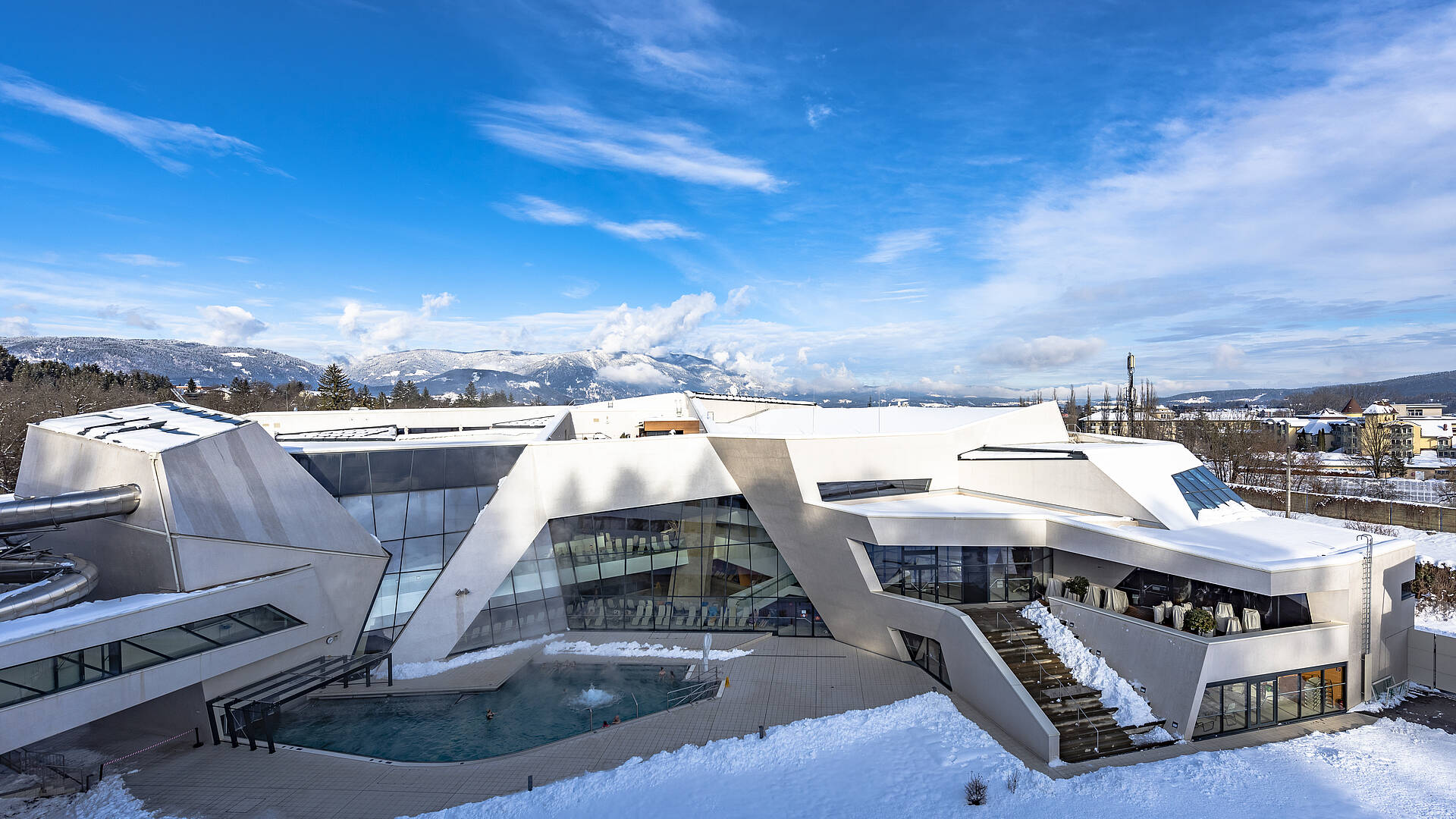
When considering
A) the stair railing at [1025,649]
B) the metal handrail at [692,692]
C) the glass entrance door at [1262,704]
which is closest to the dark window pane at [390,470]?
the metal handrail at [692,692]

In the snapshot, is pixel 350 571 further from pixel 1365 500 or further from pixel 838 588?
pixel 1365 500

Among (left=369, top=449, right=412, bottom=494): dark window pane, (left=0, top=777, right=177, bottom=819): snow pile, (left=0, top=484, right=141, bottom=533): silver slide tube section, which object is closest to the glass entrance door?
(left=369, top=449, right=412, bottom=494): dark window pane

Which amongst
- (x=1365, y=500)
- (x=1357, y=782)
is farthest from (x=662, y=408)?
(x=1365, y=500)

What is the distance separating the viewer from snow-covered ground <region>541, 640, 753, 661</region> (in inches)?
914

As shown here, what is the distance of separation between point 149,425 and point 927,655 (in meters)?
26.6

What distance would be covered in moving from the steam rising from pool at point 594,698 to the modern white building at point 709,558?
5219 mm

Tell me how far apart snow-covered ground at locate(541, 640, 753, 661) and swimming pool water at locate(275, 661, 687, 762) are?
1.30 meters

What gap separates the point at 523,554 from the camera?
23.9 m

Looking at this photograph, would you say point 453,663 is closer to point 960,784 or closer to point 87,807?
point 87,807

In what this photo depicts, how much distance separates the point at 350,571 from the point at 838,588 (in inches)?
688

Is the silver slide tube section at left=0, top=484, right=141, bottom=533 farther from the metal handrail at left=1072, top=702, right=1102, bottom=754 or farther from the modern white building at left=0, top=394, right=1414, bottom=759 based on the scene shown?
the metal handrail at left=1072, top=702, right=1102, bottom=754

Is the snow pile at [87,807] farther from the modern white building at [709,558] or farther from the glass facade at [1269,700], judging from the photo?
the glass facade at [1269,700]

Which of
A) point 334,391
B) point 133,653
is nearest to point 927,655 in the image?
point 133,653

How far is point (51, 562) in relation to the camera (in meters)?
17.4
